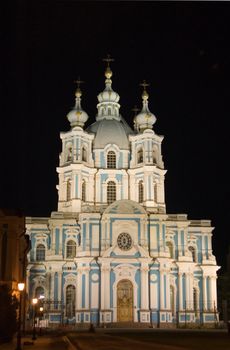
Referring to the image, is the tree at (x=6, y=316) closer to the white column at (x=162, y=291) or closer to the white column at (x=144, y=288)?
the white column at (x=144, y=288)

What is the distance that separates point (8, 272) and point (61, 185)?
1087 inches

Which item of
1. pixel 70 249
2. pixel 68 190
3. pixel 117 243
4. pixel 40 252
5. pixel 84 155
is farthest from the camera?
pixel 84 155

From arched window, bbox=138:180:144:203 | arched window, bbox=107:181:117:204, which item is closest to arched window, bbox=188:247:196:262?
arched window, bbox=138:180:144:203

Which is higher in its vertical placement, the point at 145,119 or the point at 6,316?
the point at 145,119

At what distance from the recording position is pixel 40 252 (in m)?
62.9

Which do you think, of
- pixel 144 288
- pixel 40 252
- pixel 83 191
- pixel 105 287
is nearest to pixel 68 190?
pixel 83 191

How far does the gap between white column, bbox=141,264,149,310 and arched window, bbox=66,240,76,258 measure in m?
7.73

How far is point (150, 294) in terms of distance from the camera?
58.2m

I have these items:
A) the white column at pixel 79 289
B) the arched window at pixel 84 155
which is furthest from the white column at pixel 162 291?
the arched window at pixel 84 155

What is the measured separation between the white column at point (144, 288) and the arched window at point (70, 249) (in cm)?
773

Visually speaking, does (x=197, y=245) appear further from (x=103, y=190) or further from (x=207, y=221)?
(x=103, y=190)

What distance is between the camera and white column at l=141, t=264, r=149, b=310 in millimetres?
57531

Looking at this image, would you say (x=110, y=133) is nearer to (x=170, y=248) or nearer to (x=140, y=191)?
(x=140, y=191)

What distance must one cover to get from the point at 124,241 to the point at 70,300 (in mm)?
7971
